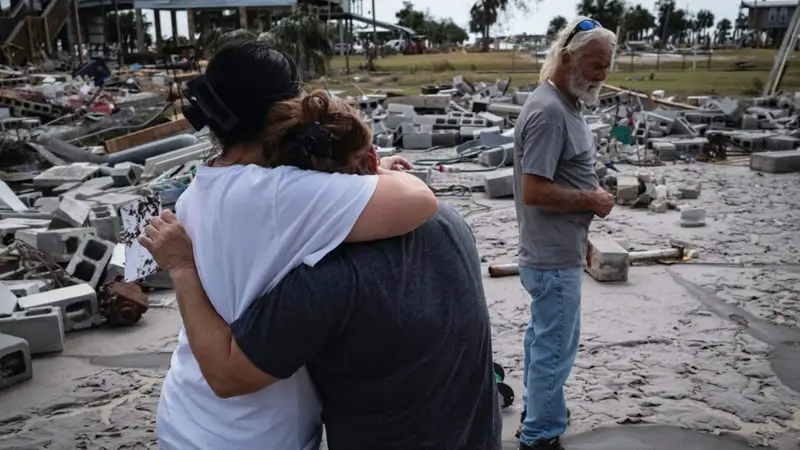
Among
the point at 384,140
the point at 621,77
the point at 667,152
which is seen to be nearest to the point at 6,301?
the point at 384,140

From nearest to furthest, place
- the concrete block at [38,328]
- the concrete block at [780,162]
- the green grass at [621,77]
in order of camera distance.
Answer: the concrete block at [38,328]
the concrete block at [780,162]
the green grass at [621,77]

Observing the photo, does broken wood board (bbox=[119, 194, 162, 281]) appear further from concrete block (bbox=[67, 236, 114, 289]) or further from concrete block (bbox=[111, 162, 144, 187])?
concrete block (bbox=[111, 162, 144, 187])

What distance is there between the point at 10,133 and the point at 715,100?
1730 centimetres

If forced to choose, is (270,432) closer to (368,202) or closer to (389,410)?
(389,410)

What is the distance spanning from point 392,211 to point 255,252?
314mm

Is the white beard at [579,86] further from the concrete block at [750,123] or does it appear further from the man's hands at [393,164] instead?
the concrete block at [750,123]

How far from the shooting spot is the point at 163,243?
5.46ft

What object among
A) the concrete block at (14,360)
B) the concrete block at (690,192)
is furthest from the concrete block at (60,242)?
the concrete block at (690,192)

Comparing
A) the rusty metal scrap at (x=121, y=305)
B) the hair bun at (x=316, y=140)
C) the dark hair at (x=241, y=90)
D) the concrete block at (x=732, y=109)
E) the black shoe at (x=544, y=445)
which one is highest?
the dark hair at (x=241, y=90)

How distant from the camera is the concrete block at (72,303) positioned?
5863 millimetres

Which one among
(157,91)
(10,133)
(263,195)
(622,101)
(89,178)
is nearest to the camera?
(263,195)

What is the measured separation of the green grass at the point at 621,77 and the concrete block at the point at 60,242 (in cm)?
1991

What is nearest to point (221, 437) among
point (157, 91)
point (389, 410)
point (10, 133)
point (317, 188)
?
point (389, 410)

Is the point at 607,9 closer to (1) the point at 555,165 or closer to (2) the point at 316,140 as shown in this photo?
(1) the point at 555,165
